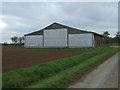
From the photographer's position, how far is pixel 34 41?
205 feet

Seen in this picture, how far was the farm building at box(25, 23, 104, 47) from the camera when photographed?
56.8 metres

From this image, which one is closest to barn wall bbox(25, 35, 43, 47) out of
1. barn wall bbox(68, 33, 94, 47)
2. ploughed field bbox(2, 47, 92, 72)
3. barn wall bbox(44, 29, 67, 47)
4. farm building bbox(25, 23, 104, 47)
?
farm building bbox(25, 23, 104, 47)

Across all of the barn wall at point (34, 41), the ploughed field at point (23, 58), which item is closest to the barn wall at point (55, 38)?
the barn wall at point (34, 41)

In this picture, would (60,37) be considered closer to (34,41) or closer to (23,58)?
(34,41)

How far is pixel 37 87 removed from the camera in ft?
23.1

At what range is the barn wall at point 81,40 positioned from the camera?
5619cm

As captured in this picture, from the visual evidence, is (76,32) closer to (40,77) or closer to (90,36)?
(90,36)

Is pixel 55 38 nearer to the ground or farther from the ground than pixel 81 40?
farther from the ground

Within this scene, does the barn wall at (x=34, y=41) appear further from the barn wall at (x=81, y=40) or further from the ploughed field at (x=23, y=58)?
the ploughed field at (x=23, y=58)

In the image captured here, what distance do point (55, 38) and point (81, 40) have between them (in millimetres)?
8736

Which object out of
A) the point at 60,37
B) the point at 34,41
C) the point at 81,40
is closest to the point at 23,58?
the point at 81,40

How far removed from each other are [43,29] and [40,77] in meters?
53.2

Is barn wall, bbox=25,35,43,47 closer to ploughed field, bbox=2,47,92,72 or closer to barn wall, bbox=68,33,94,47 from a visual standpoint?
barn wall, bbox=68,33,94,47

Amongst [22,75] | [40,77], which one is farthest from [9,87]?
[40,77]
